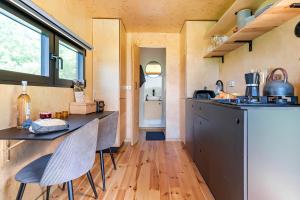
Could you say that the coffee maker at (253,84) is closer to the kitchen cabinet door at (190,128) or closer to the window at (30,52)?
the kitchen cabinet door at (190,128)

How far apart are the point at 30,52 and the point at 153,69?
4.40 metres

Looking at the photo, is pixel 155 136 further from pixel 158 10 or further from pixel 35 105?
pixel 35 105

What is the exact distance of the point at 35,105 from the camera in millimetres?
1892

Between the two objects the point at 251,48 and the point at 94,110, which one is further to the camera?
the point at 94,110

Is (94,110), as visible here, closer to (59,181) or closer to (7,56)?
(7,56)

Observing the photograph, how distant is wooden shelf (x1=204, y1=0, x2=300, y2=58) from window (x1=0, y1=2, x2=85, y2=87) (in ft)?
6.39

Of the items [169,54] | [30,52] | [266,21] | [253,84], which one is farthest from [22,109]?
[169,54]

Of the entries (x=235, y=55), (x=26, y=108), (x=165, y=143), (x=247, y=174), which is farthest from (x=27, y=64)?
(x=165, y=143)

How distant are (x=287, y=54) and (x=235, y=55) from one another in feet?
3.94

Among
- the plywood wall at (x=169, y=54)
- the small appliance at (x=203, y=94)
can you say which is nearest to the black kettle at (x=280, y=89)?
the small appliance at (x=203, y=94)

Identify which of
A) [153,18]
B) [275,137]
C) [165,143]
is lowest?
[165,143]

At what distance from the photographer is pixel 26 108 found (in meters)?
1.56

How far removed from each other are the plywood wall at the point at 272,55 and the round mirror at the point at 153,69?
10.8 feet

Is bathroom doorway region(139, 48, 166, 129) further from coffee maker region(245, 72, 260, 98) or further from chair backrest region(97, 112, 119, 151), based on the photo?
coffee maker region(245, 72, 260, 98)
